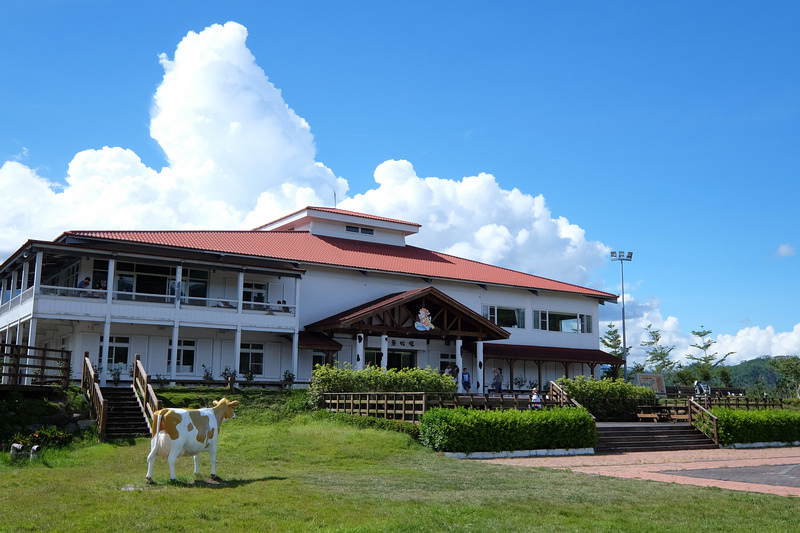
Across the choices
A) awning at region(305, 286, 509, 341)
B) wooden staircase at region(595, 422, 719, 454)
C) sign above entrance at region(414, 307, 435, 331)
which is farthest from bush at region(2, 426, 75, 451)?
sign above entrance at region(414, 307, 435, 331)

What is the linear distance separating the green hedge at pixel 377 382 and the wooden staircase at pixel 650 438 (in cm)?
534

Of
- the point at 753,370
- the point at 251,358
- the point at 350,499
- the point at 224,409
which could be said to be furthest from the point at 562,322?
the point at 753,370

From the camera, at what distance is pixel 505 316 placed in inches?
1651

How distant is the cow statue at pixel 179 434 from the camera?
523 inches

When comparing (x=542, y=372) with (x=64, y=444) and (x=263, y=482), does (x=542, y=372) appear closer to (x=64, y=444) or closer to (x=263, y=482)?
(x=64, y=444)

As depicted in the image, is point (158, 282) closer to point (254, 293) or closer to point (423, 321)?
point (254, 293)

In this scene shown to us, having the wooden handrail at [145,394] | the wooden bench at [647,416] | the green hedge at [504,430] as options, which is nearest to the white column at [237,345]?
the wooden handrail at [145,394]

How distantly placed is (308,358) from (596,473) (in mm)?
20083

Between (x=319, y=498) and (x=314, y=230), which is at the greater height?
(x=314, y=230)

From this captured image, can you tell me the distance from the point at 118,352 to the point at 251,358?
564cm

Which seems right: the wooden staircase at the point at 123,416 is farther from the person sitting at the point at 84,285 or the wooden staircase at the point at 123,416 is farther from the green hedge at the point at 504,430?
the green hedge at the point at 504,430

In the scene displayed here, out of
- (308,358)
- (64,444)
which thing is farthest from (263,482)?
(308,358)

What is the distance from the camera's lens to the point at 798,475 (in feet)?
56.9

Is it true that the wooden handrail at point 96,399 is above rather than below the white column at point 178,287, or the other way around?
below
